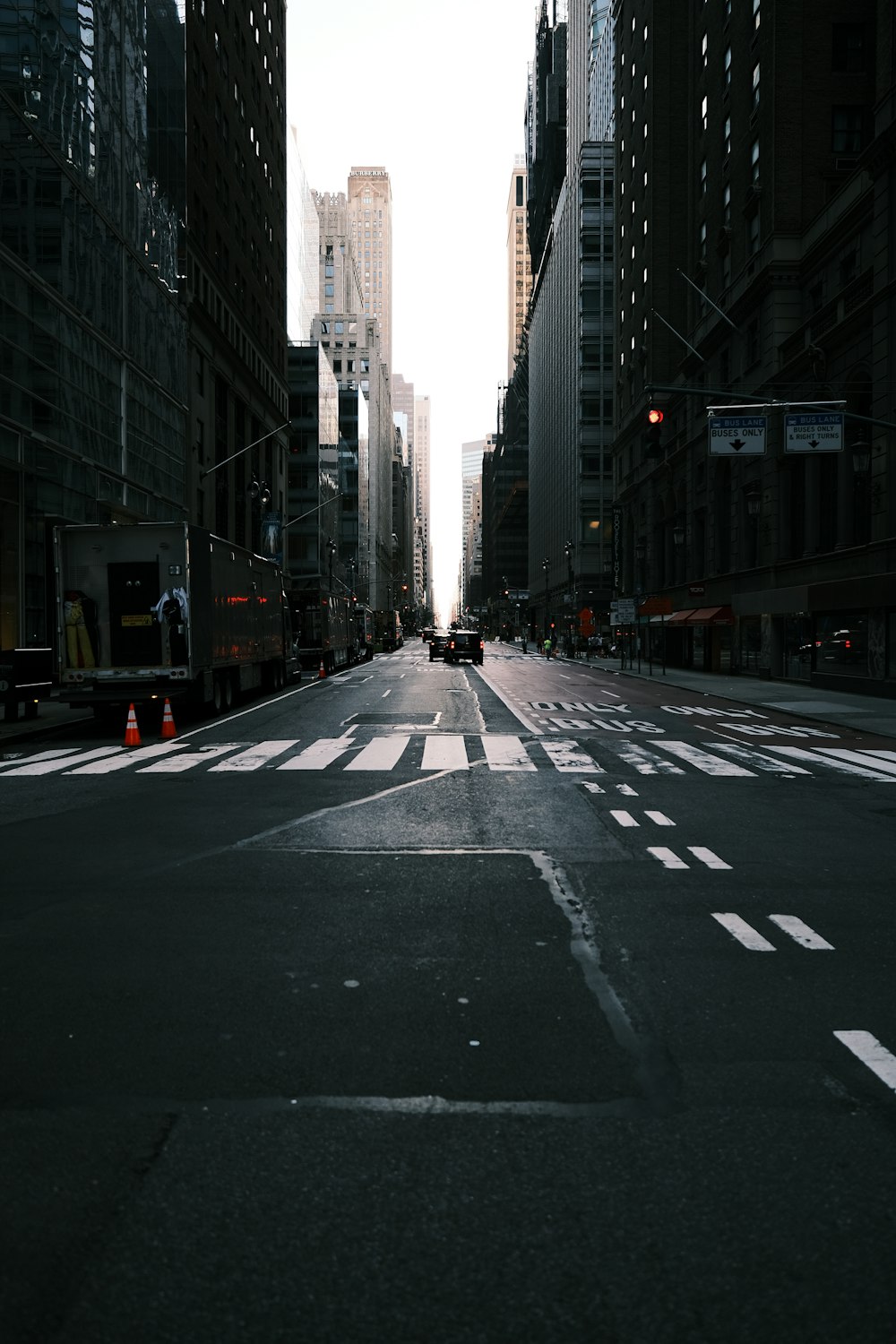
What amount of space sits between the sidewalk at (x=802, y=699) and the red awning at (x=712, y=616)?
8.78ft

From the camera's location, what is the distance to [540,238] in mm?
149500

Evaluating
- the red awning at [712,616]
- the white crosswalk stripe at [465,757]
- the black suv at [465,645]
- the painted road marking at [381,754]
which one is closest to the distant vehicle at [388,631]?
the black suv at [465,645]

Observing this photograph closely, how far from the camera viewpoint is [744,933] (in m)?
6.27

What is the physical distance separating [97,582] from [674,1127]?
18.8 m

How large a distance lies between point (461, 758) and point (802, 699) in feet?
58.1

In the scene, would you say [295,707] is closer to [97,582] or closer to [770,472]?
[97,582]

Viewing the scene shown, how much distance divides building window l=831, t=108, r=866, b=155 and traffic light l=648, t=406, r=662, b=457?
29.3 metres

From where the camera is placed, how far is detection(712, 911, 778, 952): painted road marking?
5.99 metres

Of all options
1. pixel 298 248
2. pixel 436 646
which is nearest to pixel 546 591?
pixel 298 248

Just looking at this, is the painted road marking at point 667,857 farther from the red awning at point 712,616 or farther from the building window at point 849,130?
the building window at point 849,130

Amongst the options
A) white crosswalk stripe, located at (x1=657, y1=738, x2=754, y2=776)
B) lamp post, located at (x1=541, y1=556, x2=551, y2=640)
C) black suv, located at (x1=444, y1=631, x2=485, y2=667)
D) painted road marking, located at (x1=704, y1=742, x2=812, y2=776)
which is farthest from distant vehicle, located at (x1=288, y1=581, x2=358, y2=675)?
lamp post, located at (x1=541, y1=556, x2=551, y2=640)

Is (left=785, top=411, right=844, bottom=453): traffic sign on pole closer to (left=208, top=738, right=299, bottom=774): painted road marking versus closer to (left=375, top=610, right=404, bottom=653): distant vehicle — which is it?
(left=208, top=738, right=299, bottom=774): painted road marking

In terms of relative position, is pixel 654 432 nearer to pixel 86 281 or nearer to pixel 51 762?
pixel 51 762

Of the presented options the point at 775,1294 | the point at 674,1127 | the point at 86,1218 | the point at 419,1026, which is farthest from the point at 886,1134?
the point at 86,1218
